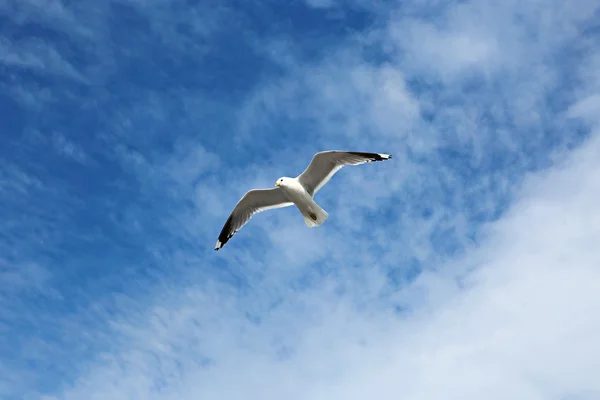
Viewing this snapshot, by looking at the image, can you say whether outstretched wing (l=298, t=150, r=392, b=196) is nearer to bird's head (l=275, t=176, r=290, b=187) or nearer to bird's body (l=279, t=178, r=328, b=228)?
bird's body (l=279, t=178, r=328, b=228)

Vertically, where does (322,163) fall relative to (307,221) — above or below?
above

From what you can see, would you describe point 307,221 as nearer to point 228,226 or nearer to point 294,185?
point 294,185

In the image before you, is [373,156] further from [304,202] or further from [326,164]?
[304,202]

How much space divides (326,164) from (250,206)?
3.24 metres

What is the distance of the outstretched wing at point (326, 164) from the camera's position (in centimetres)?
1580

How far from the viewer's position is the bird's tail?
15.9m

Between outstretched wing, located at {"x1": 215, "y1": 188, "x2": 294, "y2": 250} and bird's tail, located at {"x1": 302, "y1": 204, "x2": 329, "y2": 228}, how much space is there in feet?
4.29

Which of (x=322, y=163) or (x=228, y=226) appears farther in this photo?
(x=228, y=226)

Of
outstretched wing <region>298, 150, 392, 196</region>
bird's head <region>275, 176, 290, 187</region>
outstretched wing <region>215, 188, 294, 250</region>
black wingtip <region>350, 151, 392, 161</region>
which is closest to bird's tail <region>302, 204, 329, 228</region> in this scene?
outstretched wing <region>298, 150, 392, 196</region>

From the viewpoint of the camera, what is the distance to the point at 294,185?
16188 millimetres

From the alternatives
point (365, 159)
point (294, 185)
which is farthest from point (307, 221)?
point (365, 159)

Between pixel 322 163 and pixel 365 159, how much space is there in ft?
3.95

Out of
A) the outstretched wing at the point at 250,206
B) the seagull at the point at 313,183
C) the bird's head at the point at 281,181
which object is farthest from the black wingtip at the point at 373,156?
the outstretched wing at the point at 250,206

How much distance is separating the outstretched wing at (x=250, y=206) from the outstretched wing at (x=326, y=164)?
125cm
